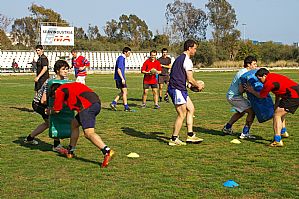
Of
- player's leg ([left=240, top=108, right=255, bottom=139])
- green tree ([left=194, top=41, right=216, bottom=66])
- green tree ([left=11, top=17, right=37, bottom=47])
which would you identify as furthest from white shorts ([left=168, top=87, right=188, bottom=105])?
green tree ([left=11, top=17, right=37, bottom=47])

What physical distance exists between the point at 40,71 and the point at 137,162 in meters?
7.18

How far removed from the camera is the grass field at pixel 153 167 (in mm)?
6008

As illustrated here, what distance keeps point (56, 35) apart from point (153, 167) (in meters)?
51.8

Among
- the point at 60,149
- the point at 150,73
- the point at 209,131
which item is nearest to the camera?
the point at 60,149

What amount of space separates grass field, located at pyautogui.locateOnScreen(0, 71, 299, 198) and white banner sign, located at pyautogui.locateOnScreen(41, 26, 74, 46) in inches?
1822

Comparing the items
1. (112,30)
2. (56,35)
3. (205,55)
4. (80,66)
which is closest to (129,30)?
(112,30)

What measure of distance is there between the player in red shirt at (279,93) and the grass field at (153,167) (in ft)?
1.40

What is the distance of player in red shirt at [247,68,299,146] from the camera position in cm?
866

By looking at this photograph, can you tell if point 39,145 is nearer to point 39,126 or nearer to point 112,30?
point 39,126

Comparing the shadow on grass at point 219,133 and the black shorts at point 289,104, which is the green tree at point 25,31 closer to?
the shadow on grass at point 219,133

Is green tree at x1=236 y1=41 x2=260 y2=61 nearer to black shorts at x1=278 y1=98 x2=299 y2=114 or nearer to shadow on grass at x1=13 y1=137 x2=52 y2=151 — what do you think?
black shorts at x1=278 y1=98 x2=299 y2=114

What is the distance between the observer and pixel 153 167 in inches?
287

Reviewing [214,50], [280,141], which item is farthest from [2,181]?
[214,50]

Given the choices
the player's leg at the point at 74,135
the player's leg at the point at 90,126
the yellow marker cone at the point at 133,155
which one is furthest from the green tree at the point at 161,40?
the player's leg at the point at 90,126
